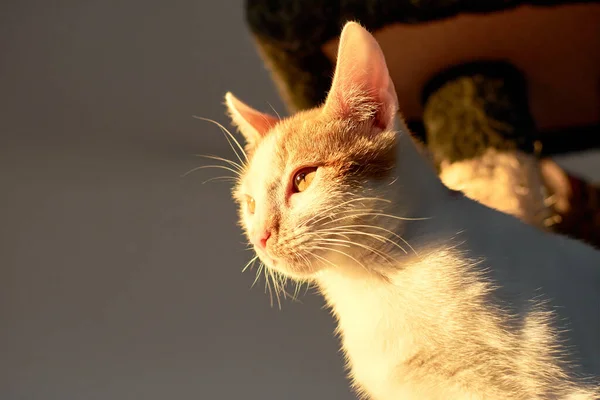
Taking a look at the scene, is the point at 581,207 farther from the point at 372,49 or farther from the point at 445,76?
the point at 372,49

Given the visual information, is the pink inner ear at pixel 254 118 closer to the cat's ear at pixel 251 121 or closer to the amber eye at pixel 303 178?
the cat's ear at pixel 251 121

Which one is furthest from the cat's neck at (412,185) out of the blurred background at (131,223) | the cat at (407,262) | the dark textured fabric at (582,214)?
the blurred background at (131,223)

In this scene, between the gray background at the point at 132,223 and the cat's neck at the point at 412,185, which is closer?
the cat's neck at the point at 412,185

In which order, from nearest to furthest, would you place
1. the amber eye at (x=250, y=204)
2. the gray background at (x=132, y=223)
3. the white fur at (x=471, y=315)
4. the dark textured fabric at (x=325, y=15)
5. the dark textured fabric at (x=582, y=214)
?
the white fur at (x=471, y=315), the amber eye at (x=250, y=204), the dark textured fabric at (x=325, y=15), the dark textured fabric at (x=582, y=214), the gray background at (x=132, y=223)

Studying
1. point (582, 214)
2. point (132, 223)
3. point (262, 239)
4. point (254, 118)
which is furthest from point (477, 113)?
point (132, 223)

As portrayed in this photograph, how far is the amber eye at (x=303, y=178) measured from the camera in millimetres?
556

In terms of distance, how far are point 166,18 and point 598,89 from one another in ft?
3.36

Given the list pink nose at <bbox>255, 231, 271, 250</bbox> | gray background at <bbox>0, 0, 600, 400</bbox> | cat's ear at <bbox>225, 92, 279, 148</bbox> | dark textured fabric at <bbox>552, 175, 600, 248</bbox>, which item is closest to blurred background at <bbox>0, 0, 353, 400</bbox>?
gray background at <bbox>0, 0, 600, 400</bbox>

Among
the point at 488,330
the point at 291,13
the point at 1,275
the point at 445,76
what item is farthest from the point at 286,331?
the point at 488,330

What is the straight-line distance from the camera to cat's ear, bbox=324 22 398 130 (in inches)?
20.6

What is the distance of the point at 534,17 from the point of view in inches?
33.6

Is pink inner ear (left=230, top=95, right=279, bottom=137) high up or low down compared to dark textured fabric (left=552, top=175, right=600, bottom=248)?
up

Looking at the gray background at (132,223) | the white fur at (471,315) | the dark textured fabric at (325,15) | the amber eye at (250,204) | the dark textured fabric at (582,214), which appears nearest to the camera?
the white fur at (471,315)

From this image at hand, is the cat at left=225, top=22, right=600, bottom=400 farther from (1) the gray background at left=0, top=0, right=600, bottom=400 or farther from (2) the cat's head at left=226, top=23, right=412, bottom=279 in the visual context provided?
(1) the gray background at left=0, top=0, right=600, bottom=400
